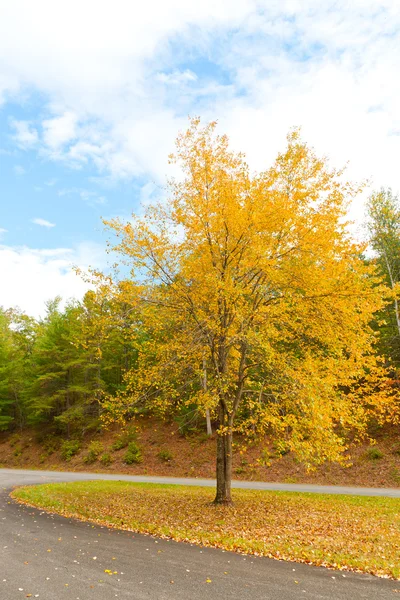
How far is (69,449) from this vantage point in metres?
27.3

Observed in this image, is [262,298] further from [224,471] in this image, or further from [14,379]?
[14,379]

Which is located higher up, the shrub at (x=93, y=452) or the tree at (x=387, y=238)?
the tree at (x=387, y=238)

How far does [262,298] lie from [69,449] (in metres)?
22.8

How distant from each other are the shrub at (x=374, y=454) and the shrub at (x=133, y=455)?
12855 mm

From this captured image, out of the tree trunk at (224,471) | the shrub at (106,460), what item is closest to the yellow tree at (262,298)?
the tree trunk at (224,471)

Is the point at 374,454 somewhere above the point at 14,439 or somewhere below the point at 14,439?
above

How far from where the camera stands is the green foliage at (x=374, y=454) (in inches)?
706

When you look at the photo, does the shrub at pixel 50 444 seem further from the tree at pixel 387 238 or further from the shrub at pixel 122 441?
the tree at pixel 387 238

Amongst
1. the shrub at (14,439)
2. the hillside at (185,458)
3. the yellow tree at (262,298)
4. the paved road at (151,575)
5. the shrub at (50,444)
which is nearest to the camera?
the paved road at (151,575)

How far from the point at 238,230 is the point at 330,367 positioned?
381cm

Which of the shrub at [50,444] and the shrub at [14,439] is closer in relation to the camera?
the shrub at [50,444]

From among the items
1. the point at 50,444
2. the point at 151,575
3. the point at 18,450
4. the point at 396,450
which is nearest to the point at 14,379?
the point at 18,450

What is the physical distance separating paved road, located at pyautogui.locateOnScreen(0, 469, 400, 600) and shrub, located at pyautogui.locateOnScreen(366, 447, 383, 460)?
46.1 ft

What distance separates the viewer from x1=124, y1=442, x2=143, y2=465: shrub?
23.6m
